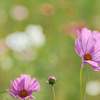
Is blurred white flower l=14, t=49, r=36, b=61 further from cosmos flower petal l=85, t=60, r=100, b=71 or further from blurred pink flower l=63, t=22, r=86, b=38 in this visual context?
cosmos flower petal l=85, t=60, r=100, b=71

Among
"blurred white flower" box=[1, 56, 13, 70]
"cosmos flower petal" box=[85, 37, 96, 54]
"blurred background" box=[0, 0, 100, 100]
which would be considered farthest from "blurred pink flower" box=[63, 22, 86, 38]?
"cosmos flower petal" box=[85, 37, 96, 54]

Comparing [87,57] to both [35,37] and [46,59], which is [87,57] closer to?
[46,59]

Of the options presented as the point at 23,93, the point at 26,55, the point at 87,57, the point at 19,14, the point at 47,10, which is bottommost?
the point at 23,93

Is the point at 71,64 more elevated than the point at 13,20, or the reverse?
the point at 13,20

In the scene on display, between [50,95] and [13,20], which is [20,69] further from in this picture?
[13,20]

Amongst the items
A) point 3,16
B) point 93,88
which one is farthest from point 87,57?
point 3,16

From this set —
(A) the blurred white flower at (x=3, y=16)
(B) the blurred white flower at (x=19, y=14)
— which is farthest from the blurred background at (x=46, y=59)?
(A) the blurred white flower at (x=3, y=16)

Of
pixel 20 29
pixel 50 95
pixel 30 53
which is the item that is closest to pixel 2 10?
pixel 20 29
